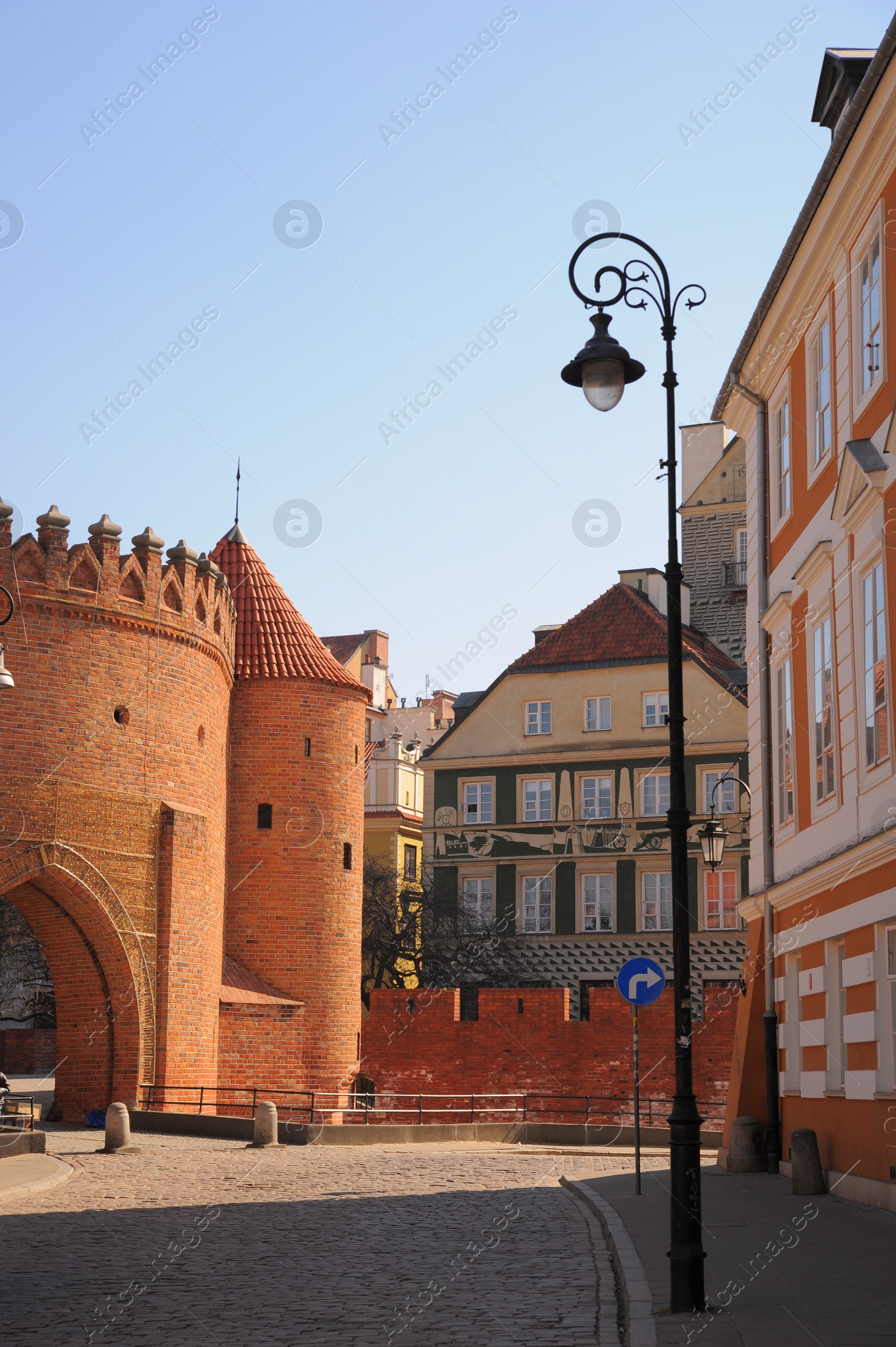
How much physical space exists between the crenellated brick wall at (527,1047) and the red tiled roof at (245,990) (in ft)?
7.22

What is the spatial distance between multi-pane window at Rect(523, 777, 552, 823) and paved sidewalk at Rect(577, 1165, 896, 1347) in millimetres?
29351

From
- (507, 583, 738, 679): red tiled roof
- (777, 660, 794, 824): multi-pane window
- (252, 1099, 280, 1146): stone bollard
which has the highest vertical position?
(507, 583, 738, 679): red tiled roof

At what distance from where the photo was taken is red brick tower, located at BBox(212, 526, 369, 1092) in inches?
1300

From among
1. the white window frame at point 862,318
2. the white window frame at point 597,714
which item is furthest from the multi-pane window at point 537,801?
the white window frame at point 862,318

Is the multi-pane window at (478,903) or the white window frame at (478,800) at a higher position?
the white window frame at (478,800)

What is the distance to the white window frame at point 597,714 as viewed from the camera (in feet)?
149

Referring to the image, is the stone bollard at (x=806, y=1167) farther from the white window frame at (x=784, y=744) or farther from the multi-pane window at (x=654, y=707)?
the multi-pane window at (x=654, y=707)

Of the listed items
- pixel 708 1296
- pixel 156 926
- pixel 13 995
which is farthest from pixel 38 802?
pixel 13 995

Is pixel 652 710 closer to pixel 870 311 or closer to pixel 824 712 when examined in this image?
pixel 824 712

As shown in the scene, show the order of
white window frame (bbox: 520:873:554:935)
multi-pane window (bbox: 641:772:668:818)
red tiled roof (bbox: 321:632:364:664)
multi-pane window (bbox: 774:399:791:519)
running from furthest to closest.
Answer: red tiled roof (bbox: 321:632:364:664), white window frame (bbox: 520:873:554:935), multi-pane window (bbox: 641:772:668:818), multi-pane window (bbox: 774:399:791:519)

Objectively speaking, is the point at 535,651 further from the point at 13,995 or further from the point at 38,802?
the point at 13,995

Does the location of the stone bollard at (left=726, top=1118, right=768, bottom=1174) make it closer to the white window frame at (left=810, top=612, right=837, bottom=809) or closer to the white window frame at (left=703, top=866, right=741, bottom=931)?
the white window frame at (left=810, top=612, right=837, bottom=809)

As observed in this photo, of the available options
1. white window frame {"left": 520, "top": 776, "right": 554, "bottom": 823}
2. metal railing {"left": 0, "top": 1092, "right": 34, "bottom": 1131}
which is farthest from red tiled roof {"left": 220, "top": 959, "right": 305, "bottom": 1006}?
white window frame {"left": 520, "top": 776, "right": 554, "bottom": 823}

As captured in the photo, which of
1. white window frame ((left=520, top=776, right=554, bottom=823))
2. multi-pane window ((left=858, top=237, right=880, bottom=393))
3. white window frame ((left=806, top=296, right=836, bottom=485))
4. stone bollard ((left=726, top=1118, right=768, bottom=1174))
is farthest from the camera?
white window frame ((left=520, top=776, right=554, bottom=823))
